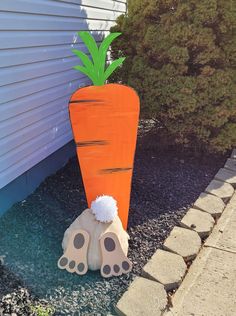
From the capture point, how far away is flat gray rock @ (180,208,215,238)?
312 cm

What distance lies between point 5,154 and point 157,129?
2170 millimetres

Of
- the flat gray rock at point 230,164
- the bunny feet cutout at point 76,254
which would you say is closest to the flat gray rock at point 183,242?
the bunny feet cutout at point 76,254

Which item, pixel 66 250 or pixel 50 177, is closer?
pixel 66 250

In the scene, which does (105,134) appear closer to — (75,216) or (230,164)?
(75,216)

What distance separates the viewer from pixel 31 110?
329 cm

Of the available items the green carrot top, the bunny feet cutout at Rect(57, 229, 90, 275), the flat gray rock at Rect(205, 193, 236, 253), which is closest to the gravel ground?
the bunny feet cutout at Rect(57, 229, 90, 275)

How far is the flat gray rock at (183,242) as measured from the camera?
2.82m

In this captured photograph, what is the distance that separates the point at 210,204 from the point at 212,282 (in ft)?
3.33

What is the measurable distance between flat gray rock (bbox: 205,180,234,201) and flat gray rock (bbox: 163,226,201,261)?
2.48ft

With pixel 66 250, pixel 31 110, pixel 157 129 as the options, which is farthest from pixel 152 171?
pixel 66 250

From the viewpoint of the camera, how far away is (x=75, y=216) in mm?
3146

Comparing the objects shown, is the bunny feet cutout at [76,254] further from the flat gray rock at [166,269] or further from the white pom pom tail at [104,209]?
the flat gray rock at [166,269]

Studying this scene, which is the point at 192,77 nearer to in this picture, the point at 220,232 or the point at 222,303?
the point at 220,232

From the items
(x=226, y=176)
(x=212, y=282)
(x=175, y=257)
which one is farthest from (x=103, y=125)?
(x=226, y=176)
